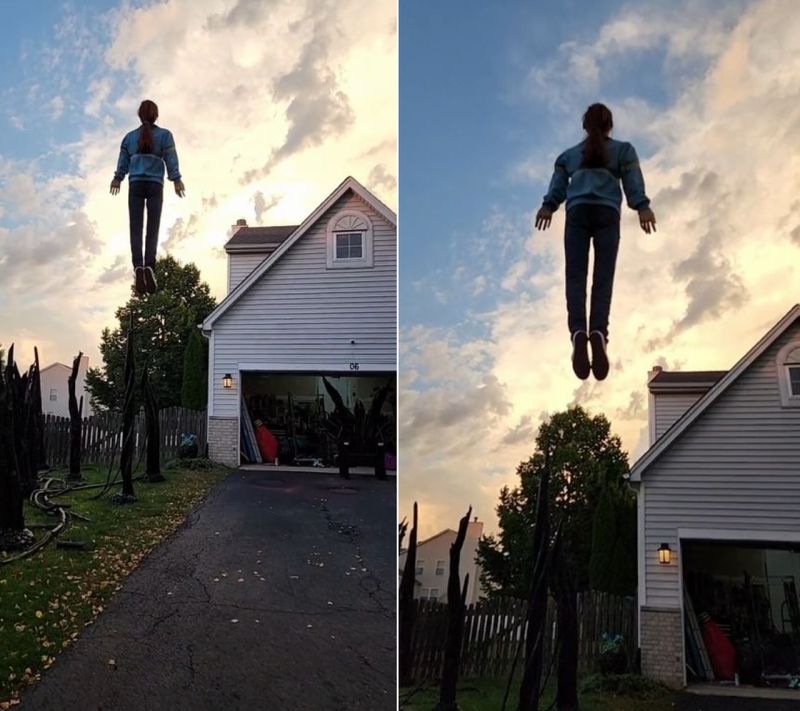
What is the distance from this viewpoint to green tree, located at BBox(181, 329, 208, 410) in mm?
3342

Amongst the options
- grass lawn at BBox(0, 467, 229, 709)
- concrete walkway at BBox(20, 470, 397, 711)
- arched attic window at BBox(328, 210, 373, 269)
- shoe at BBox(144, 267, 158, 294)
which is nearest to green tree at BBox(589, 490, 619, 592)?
concrete walkway at BBox(20, 470, 397, 711)

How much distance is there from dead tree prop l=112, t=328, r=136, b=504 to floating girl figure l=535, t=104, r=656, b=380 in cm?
155

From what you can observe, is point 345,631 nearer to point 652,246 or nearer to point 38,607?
point 38,607

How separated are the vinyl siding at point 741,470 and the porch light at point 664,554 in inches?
0.6

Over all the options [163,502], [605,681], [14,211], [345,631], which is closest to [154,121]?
[14,211]

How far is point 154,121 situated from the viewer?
3.58 m

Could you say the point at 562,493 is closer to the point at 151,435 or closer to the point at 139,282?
the point at 151,435

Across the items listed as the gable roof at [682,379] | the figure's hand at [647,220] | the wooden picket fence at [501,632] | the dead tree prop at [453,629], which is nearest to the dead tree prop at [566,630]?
the wooden picket fence at [501,632]

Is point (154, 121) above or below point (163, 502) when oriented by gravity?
above

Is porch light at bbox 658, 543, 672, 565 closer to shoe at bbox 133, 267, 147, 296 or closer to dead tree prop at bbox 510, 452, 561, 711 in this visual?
dead tree prop at bbox 510, 452, 561, 711

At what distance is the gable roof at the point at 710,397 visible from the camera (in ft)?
9.51

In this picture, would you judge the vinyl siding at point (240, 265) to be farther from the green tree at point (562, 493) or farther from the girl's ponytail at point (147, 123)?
the green tree at point (562, 493)

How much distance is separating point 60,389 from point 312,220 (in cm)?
109

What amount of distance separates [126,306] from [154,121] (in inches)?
28.7
